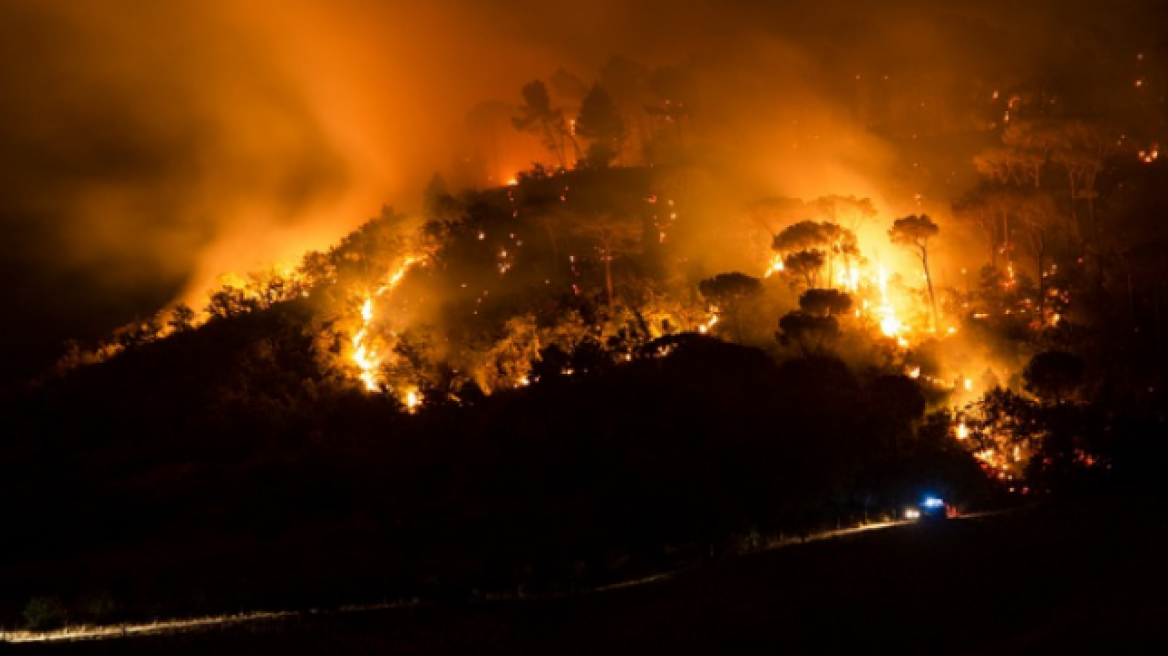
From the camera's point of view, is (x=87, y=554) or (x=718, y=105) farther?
(x=718, y=105)

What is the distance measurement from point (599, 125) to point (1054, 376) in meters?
35.4

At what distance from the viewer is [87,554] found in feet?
86.4

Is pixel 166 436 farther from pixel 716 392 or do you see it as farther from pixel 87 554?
pixel 716 392

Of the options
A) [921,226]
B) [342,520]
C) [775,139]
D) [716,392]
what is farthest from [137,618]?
[775,139]

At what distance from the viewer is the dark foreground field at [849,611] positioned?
10.5 meters

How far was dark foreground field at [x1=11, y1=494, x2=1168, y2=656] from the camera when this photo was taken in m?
10.5

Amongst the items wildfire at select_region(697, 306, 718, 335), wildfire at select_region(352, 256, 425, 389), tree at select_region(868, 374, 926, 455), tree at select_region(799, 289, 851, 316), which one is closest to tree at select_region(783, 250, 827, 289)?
tree at select_region(799, 289, 851, 316)

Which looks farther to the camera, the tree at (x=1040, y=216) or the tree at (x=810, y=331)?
the tree at (x=1040, y=216)

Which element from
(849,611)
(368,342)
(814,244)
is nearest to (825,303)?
(814,244)

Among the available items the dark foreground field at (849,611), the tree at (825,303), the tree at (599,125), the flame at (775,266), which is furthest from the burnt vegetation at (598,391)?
the tree at (599,125)

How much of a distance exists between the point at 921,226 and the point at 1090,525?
1000 inches

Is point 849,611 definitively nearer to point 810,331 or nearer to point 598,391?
point 598,391

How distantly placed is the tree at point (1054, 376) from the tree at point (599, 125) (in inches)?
1352

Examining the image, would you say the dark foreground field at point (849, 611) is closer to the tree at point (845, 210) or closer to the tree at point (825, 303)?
the tree at point (825, 303)
